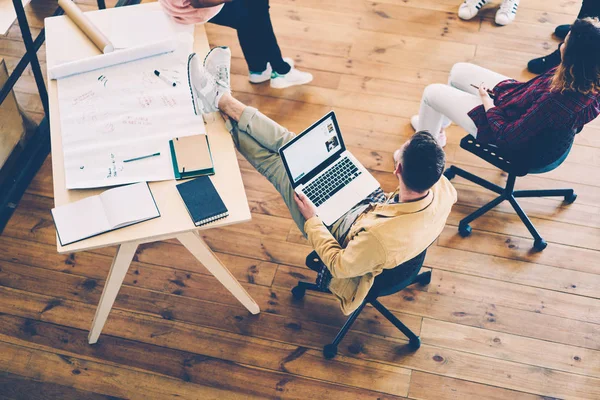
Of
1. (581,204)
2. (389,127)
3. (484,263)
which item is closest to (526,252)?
(484,263)

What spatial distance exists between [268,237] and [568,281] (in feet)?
4.53

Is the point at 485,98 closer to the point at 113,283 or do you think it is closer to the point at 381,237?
the point at 381,237

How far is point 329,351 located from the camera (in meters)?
2.54

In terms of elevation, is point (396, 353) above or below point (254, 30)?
below

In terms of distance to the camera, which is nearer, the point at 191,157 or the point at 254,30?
the point at 191,157

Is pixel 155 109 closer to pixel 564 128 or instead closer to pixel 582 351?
pixel 564 128

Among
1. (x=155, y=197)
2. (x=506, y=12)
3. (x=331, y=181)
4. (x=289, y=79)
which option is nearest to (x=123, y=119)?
(x=155, y=197)

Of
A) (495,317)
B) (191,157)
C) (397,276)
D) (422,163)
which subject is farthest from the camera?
(495,317)

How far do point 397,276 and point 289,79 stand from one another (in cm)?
160

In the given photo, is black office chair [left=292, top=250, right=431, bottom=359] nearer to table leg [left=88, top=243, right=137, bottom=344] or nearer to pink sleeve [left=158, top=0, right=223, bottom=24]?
table leg [left=88, top=243, right=137, bottom=344]

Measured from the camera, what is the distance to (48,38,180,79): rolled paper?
2297mm

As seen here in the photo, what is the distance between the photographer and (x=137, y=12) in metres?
2.54

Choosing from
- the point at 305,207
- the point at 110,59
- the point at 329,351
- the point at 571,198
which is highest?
the point at 110,59

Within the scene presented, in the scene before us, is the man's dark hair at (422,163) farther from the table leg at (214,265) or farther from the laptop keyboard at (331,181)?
the table leg at (214,265)
